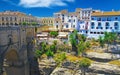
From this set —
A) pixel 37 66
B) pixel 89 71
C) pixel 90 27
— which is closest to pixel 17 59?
pixel 37 66

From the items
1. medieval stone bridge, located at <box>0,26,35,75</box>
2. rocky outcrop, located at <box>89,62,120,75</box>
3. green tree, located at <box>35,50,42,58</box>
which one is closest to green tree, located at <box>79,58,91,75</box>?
rocky outcrop, located at <box>89,62,120,75</box>

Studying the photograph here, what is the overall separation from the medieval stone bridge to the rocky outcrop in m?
18.5

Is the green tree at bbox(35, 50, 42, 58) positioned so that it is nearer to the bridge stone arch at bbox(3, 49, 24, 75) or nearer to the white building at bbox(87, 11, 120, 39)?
the bridge stone arch at bbox(3, 49, 24, 75)

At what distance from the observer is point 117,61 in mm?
56469

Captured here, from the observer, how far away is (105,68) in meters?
52.6

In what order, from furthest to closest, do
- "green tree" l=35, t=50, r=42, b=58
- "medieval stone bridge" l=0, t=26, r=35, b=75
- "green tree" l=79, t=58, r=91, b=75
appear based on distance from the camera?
"green tree" l=35, t=50, r=42, b=58
"green tree" l=79, t=58, r=91, b=75
"medieval stone bridge" l=0, t=26, r=35, b=75

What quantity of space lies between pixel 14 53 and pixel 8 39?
6679mm

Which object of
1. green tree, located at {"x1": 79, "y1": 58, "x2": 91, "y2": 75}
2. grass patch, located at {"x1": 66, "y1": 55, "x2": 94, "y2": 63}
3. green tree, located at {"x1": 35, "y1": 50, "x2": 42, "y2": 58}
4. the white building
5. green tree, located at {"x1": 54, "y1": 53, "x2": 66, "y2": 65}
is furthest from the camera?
the white building

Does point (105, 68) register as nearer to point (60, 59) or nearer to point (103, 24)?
point (60, 59)

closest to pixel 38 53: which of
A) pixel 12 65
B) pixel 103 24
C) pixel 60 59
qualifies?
pixel 60 59

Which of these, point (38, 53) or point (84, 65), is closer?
point (84, 65)

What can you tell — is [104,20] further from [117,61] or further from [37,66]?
[37,66]

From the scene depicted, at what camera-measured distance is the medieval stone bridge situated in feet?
156

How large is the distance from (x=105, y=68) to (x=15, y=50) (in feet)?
74.7
